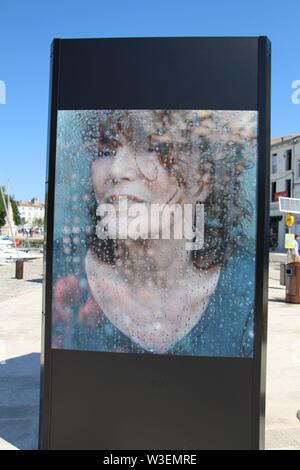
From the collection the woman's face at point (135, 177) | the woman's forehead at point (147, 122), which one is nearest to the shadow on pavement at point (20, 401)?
the woman's face at point (135, 177)

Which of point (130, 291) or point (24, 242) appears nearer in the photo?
point (130, 291)

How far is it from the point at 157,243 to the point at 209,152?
663 millimetres

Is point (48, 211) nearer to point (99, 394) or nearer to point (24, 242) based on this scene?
point (99, 394)

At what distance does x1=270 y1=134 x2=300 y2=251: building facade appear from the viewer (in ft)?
135

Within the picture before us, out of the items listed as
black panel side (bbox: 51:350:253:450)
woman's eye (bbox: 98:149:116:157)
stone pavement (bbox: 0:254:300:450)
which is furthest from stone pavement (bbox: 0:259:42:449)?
woman's eye (bbox: 98:149:116:157)

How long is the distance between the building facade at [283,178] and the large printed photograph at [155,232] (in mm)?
38997

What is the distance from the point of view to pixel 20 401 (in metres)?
4.17

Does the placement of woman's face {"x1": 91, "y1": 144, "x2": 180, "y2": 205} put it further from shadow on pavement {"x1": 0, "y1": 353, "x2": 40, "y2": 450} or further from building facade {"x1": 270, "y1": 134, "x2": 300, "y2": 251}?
building facade {"x1": 270, "y1": 134, "x2": 300, "y2": 251}

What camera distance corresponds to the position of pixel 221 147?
105 inches

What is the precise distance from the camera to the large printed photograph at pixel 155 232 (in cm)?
268

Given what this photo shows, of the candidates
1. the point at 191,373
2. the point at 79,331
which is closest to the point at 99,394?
the point at 79,331

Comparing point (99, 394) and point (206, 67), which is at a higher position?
point (206, 67)

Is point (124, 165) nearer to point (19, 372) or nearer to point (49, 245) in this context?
point (49, 245)

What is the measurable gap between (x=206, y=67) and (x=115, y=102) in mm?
615
